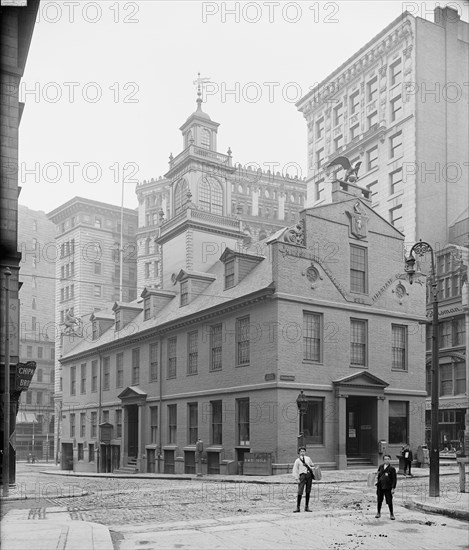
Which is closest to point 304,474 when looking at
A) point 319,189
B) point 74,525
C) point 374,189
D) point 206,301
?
point 74,525

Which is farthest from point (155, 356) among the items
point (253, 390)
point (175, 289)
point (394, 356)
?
point (394, 356)

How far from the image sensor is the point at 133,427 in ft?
152

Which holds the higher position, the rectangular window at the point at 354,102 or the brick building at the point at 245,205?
the rectangular window at the point at 354,102

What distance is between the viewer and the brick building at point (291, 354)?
32906mm

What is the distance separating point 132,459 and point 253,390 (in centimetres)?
1489

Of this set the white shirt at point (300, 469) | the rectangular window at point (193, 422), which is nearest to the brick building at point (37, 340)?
the rectangular window at point (193, 422)

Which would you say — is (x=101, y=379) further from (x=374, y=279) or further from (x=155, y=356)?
(x=374, y=279)

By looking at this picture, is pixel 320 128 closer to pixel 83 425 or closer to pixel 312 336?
pixel 83 425

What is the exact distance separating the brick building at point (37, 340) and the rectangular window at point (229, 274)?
52350mm

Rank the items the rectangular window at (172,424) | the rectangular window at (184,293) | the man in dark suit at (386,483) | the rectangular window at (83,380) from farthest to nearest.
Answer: the rectangular window at (83,380) < the rectangular window at (184,293) < the rectangular window at (172,424) < the man in dark suit at (386,483)

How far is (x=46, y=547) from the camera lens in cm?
1217

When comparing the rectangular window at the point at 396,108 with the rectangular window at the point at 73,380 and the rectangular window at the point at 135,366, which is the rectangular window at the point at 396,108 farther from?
the rectangular window at the point at 73,380

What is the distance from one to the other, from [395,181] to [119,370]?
32.1 m

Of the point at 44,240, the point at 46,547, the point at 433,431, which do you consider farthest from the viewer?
the point at 44,240
